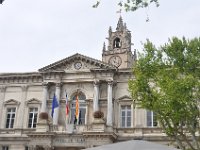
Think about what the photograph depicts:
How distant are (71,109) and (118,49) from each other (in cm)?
3288

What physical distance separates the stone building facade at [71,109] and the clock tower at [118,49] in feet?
98.8

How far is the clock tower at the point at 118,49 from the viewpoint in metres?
64.2

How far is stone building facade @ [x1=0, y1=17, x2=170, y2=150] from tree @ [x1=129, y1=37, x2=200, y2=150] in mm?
8939

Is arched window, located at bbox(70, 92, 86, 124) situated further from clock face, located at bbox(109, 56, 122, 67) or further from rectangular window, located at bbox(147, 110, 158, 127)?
clock face, located at bbox(109, 56, 122, 67)

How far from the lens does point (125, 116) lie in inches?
1294

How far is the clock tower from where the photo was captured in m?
64.2

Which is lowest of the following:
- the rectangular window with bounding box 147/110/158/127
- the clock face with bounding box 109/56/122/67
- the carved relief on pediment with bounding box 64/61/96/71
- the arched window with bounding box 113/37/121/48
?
the rectangular window with bounding box 147/110/158/127

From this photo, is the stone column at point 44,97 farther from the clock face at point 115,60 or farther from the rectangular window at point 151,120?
the clock face at point 115,60

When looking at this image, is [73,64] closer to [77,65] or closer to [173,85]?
[77,65]

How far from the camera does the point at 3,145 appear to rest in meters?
34.1

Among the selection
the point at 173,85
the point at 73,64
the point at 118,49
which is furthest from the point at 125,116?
the point at 118,49

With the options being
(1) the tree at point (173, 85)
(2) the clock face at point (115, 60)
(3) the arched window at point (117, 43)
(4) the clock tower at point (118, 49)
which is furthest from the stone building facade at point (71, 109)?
(3) the arched window at point (117, 43)

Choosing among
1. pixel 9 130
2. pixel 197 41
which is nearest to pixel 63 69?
pixel 9 130

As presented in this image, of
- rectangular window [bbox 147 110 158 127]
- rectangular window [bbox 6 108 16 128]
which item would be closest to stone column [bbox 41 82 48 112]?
rectangular window [bbox 6 108 16 128]
